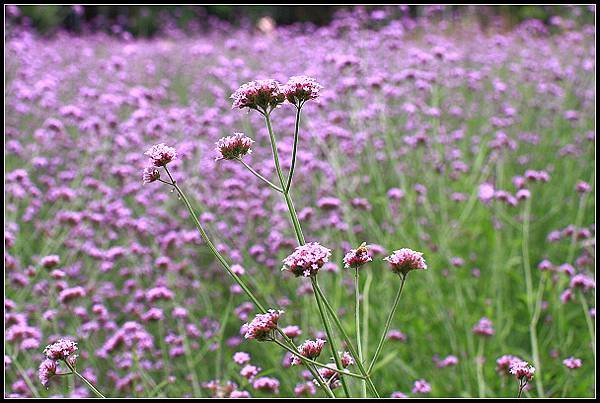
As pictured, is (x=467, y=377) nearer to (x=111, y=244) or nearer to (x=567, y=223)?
(x=567, y=223)

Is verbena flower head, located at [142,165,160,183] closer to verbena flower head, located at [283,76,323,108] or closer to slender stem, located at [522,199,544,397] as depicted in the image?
verbena flower head, located at [283,76,323,108]

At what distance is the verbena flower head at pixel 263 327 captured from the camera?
49.8 inches

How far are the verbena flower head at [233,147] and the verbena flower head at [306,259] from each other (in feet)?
0.79

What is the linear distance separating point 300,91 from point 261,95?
3.0 inches

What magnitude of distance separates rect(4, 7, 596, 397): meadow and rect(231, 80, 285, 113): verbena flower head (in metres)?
0.74

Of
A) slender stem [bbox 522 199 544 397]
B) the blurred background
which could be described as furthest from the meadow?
the blurred background

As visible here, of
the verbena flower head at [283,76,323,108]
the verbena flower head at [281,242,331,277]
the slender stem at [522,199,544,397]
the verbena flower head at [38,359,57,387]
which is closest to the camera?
the verbena flower head at [281,242,331,277]

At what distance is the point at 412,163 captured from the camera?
175 inches

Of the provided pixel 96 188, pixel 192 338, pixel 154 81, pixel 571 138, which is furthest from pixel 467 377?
pixel 154 81

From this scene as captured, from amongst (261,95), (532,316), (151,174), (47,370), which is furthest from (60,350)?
(532,316)

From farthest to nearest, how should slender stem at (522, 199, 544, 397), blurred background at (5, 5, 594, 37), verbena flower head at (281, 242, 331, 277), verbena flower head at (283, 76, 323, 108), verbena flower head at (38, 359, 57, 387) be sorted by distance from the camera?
1. blurred background at (5, 5, 594, 37)
2. slender stem at (522, 199, 544, 397)
3. verbena flower head at (38, 359, 57, 387)
4. verbena flower head at (283, 76, 323, 108)
5. verbena flower head at (281, 242, 331, 277)

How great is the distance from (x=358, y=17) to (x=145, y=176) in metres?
4.04

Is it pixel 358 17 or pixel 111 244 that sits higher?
pixel 358 17

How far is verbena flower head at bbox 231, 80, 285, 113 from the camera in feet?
4.44
